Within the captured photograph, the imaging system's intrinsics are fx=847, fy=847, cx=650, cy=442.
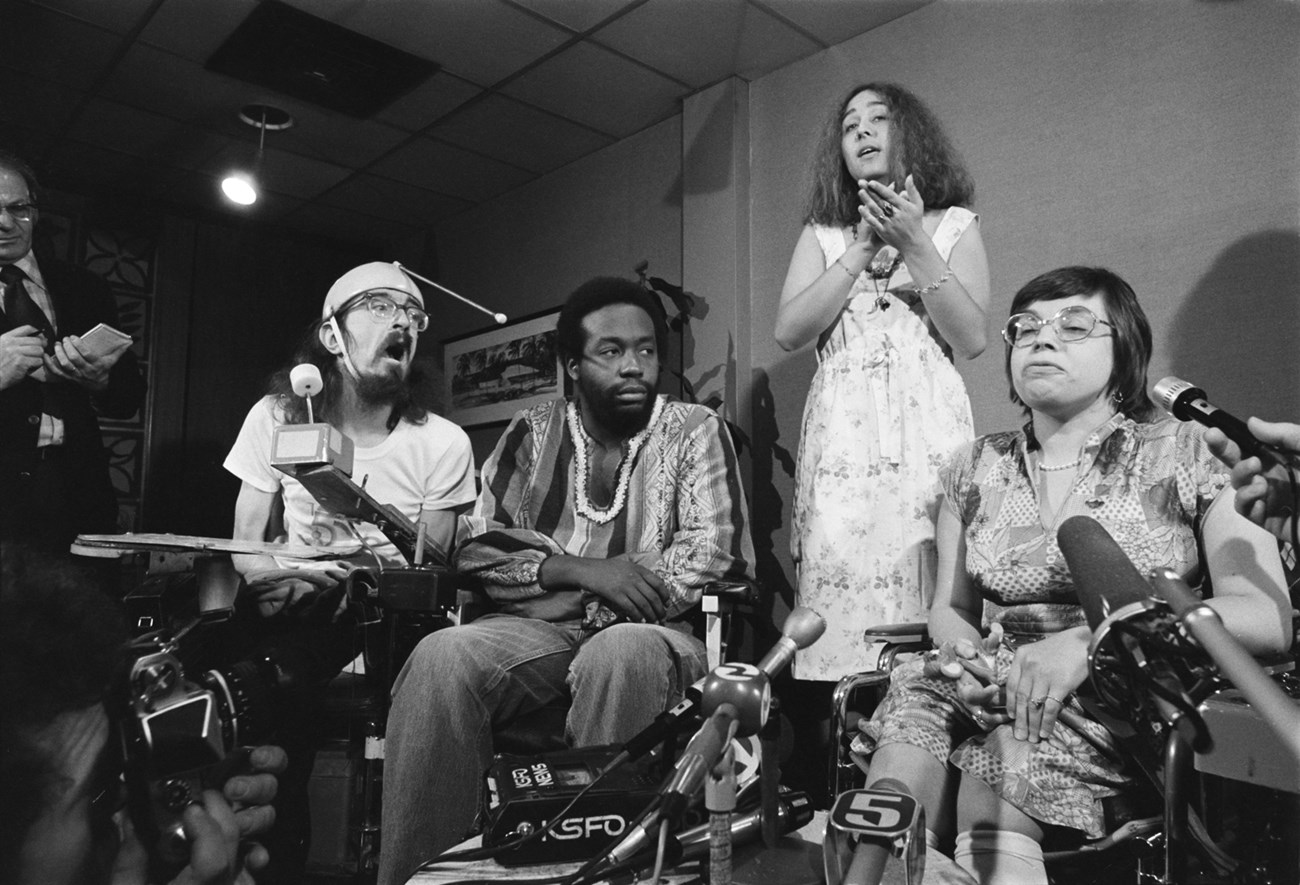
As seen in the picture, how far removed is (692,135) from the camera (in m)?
2.67

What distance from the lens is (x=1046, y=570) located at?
1361mm

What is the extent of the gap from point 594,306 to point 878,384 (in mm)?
723

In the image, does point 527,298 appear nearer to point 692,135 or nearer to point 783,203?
point 692,135

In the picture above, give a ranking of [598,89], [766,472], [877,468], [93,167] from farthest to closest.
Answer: [766,472]
[598,89]
[877,468]
[93,167]

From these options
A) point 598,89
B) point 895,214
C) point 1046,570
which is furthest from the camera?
point 598,89

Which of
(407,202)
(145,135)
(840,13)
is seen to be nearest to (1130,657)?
(145,135)

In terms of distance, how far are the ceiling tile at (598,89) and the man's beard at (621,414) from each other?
3.23 feet

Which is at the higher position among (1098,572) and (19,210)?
(19,210)

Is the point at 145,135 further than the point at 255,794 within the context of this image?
Yes

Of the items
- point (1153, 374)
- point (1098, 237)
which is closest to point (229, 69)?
point (1098, 237)

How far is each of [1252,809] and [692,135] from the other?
2.35m

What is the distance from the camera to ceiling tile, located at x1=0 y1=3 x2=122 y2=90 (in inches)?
36.0

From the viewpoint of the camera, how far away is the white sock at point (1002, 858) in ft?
3.48

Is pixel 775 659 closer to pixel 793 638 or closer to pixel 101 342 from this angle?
pixel 793 638
